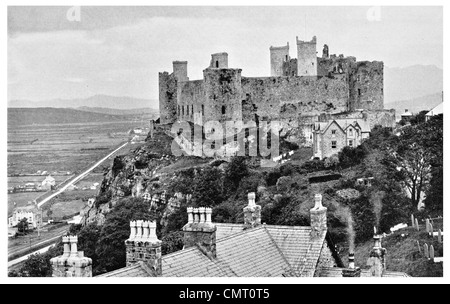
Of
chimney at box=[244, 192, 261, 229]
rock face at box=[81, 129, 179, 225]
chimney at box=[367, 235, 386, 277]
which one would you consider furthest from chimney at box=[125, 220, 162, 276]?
rock face at box=[81, 129, 179, 225]

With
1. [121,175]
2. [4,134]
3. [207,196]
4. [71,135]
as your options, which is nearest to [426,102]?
[207,196]

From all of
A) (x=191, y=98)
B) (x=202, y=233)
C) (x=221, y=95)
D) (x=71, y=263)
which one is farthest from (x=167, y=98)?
(x=71, y=263)

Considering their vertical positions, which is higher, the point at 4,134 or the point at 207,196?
the point at 4,134

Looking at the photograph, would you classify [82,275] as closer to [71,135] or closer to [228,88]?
[71,135]

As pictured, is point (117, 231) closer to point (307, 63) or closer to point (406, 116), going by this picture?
point (406, 116)

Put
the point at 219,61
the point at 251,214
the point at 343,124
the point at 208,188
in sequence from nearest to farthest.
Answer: the point at 251,214 < the point at 343,124 < the point at 208,188 < the point at 219,61

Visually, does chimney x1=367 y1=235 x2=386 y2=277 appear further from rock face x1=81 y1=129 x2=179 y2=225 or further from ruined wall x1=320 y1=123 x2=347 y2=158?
rock face x1=81 y1=129 x2=179 y2=225

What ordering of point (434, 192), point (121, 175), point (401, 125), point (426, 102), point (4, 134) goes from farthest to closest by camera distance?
point (121, 175), point (401, 125), point (426, 102), point (434, 192), point (4, 134)
